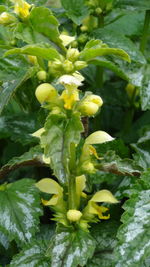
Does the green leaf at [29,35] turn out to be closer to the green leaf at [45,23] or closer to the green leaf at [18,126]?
the green leaf at [45,23]

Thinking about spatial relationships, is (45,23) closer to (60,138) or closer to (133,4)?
(60,138)

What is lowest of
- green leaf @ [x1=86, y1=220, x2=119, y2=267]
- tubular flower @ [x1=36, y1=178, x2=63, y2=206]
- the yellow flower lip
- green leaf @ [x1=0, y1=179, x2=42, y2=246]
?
green leaf @ [x1=86, y1=220, x2=119, y2=267]

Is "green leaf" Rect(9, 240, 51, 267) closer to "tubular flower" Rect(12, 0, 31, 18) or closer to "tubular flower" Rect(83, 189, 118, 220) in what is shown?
"tubular flower" Rect(83, 189, 118, 220)

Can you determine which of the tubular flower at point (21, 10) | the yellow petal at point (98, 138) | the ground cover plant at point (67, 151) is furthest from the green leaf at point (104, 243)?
the tubular flower at point (21, 10)

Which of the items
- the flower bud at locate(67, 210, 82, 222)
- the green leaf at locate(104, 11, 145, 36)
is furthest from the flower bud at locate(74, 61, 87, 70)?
the green leaf at locate(104, 11, 145, 36)

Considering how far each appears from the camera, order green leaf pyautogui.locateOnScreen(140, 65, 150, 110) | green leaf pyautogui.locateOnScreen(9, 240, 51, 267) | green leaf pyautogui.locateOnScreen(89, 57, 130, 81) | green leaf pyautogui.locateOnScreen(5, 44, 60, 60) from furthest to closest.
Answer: green leaf pyautogui.locateOnScreen(140, 65, 150, 110) < green leaf pyautogui.locateOnScreen(9, 240, 51, 267) < green leaf pyautogui.locateOnScreen(89, 57, 130, 81) < green leaf pyautogui.locateOnScreen(5, 44, 60, 60)

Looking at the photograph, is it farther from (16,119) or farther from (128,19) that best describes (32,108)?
(128,19)
